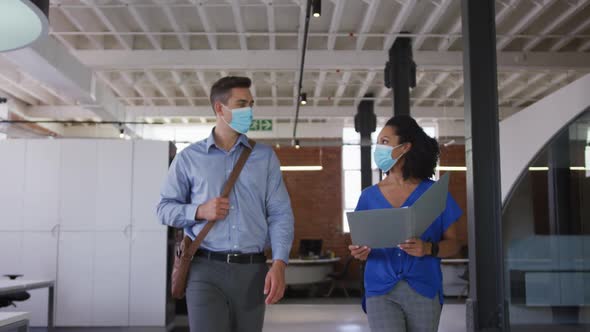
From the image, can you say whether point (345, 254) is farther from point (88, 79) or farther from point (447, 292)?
point (88, 79)

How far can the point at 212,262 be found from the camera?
7.88 ft

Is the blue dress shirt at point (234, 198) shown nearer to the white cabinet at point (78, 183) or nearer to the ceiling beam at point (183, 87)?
the white cabinet at point (78, 183)

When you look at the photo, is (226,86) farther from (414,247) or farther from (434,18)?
(434,18)

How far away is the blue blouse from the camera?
8.78ft

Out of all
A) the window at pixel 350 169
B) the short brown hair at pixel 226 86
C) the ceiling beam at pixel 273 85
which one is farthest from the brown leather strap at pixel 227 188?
the window at pixel 350 169

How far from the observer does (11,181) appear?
9.18 metres

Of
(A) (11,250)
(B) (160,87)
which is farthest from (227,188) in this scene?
(B) (160,87)

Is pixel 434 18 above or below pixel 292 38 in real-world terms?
below

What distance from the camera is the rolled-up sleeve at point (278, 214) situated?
8.23 feet

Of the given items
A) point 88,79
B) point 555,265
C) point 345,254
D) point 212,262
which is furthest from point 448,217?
point 345,254

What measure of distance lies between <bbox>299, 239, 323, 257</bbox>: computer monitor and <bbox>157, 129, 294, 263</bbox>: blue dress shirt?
13.2 metres

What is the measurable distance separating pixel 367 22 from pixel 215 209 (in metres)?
7.33

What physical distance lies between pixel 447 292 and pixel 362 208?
12092 mm

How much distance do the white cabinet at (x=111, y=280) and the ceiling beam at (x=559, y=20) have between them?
708cm
